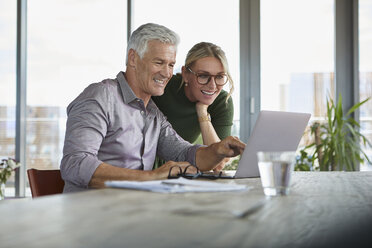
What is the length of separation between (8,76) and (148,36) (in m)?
3.22

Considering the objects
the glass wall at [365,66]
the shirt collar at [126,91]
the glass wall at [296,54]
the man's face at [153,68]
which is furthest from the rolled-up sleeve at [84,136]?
the glass wall at [365,66]

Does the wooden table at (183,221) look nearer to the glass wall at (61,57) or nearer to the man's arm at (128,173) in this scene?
the man's arm at (128,173)

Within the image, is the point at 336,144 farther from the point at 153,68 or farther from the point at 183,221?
the point at 183,221

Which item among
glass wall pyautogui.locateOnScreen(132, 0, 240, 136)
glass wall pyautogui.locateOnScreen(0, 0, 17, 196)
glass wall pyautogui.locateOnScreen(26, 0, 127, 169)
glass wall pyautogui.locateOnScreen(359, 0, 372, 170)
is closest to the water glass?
glass wall pyautogui.locateOnScreen(132, 0, 240, 136)

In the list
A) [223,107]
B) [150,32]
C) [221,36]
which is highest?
[221,36]

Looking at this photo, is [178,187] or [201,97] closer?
[178,187]

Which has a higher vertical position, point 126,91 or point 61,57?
point 61,57

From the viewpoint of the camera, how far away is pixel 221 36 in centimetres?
471

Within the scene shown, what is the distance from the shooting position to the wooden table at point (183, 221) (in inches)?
20.3

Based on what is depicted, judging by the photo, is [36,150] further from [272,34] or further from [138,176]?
[138,176]

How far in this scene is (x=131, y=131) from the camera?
84.4 inches

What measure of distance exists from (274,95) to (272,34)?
2.03 feet

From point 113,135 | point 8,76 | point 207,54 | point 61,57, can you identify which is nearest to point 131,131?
point 113,135

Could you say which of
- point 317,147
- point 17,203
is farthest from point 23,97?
point 17,203
